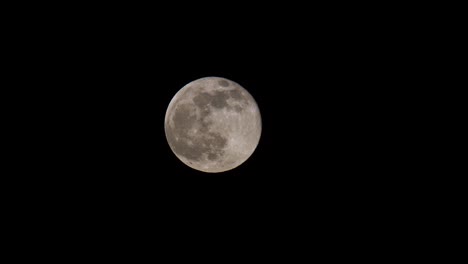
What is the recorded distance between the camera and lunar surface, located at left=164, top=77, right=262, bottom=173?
17.0 feet

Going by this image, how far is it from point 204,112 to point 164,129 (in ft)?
3.53

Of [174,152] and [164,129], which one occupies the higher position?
[164,129]

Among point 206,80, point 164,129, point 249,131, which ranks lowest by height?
point 249,131

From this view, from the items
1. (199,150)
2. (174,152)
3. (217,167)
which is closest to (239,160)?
(217,167)

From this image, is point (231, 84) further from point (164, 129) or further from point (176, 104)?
point (164, 129)

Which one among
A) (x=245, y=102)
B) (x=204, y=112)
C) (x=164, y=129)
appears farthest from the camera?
(x=164, y=129)

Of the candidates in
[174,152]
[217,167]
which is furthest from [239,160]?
[174,152]

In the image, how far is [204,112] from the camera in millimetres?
5160

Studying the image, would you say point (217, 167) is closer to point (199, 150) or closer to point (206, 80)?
point (199, 150)

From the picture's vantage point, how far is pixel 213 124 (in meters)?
5.14

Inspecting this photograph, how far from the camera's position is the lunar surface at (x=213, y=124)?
5180 millimetres

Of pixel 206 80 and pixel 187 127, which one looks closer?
pixel 187 127

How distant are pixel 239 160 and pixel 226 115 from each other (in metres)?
0.86

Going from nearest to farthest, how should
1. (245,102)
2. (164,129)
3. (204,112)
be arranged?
1. (204,112)
2. (245,102)
3. (164,129)
